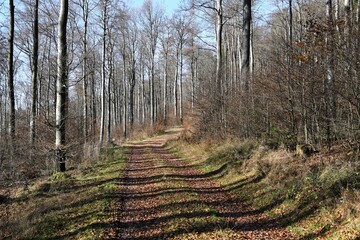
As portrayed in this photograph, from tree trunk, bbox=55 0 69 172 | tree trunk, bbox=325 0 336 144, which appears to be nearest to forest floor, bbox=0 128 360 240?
tree trunk, bbox=325 0 336 144

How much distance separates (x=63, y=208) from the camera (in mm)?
7203

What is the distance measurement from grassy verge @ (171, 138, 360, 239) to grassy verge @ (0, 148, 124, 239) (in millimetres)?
3427

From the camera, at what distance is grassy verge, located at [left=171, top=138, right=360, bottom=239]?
535 centimetres

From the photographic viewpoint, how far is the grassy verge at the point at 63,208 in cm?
597

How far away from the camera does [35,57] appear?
14641 millimetres

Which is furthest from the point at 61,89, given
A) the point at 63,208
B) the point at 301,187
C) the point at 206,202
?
the point at 301,187

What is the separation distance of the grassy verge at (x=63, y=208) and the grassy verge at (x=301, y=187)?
3.43m

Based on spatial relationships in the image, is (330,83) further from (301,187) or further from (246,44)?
(246,44)

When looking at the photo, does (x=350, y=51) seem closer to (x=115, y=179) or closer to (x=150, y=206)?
(x=150, y=206)

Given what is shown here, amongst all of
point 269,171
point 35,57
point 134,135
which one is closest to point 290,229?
→ point 269,171

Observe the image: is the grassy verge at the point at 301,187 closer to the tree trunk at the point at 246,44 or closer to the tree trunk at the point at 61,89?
the tree trunk at the point at 246,44

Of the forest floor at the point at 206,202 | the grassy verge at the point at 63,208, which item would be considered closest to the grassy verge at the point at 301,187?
the forest floor at the point at 206,202

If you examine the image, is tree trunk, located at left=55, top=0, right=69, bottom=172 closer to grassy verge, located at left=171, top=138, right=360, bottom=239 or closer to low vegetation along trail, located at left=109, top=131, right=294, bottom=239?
low vegetation along trail, located at left=109, top=131, right=294, bottom=239

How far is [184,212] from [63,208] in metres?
2.83
